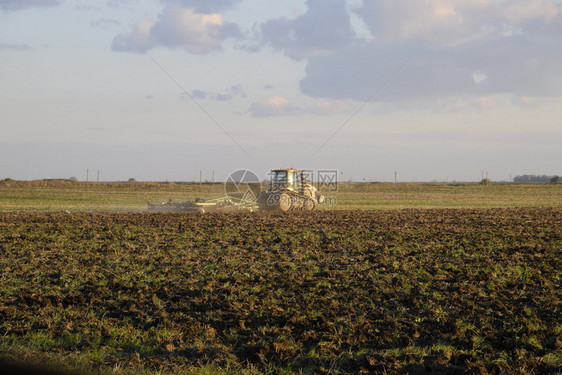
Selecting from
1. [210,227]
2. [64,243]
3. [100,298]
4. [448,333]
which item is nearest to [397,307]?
[448,333]

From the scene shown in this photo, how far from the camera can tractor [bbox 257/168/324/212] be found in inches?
1133

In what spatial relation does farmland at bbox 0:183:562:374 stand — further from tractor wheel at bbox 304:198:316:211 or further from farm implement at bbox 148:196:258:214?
tractor wheel at bbox 304:198:316:211

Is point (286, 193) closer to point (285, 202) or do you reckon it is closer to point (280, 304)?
point (285, 202)

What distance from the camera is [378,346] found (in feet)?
22.6

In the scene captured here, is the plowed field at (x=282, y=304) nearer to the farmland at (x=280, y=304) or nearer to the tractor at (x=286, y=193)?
the farmland at (x=280, y=304)

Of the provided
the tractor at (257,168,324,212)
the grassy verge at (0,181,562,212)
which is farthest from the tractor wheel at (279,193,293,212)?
the grassy verge at (0,181,562,212)

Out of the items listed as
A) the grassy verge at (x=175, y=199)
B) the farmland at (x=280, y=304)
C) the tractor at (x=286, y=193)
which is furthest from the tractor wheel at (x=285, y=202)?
the farmland at (x=280, y=304)

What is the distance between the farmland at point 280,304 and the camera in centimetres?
633

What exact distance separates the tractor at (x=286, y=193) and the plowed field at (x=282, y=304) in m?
12.1

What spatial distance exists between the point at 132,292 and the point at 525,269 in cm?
852

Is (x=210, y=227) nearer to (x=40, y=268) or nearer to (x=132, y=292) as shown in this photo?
(x=40, y=268)

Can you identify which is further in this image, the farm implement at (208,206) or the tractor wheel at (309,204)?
the tractor wheel at (309,204)

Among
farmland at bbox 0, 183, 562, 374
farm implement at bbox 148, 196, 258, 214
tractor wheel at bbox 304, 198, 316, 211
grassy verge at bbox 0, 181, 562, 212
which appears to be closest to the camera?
farmland at bbox 0, 183, 562, 374

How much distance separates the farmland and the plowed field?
0.03m
